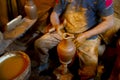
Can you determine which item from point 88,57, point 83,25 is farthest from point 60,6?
point 88,57

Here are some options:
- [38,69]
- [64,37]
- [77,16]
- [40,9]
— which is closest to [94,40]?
[77,16]

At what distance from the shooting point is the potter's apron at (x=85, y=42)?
2.05 meters

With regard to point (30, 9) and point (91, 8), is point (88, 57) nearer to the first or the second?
point (91, 8)

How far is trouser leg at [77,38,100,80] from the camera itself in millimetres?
2043

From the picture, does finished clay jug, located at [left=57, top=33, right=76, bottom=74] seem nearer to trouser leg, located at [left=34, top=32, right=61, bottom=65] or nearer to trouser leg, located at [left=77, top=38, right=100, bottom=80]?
trouser leg, located at [left=77, top=38, right=100, bottom=80]

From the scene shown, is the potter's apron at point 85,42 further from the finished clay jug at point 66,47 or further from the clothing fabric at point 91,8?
the finished clay jug at point 66,47

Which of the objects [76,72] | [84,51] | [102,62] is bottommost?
[76,72]

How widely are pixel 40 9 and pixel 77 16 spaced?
80 centimetres

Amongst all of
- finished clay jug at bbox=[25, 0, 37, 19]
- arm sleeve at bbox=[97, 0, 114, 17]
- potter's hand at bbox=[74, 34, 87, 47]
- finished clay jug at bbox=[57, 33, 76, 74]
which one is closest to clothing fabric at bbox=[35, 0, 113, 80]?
arm sleeve at bbox=[97, 0, 114, 17]

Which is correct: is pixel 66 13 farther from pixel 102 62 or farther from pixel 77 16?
pixel 102 62

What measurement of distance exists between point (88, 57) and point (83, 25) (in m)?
0.36

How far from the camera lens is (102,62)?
7.75 feet

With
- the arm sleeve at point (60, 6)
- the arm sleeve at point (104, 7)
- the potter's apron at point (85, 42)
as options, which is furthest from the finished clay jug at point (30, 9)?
the arm sleeve at point (104, 7)

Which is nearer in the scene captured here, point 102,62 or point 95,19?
point 95,19
